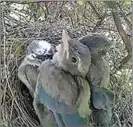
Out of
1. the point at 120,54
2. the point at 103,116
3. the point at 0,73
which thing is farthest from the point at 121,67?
the point at 0,73

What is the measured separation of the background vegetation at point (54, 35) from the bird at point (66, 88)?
0.09 meters

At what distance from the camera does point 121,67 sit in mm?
722

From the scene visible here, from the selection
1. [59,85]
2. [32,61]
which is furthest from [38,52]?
[59,85]

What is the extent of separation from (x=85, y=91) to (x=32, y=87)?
13cm

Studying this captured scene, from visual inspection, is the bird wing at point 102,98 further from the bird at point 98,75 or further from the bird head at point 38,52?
the bird head at point 38,52

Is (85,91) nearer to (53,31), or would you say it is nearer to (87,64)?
(87,64)

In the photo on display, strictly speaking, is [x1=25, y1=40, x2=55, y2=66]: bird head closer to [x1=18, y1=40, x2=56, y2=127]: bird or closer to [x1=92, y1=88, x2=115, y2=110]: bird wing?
[x1=18, y1=40, x2=56, y2=127]: bird

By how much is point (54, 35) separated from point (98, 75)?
7.9 inches

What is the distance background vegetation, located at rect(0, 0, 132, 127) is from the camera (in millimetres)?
637

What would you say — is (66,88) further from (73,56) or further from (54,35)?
(54,35)

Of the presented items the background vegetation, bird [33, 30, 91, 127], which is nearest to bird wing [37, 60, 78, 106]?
bird [33, 30, 91, 127]

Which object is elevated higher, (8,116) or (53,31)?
(53,31)

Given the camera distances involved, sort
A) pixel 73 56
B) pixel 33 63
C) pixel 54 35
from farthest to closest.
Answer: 1. pixel 54 35
2. pixel 33 63
3. pixel 73 56

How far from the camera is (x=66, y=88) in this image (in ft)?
1.78
